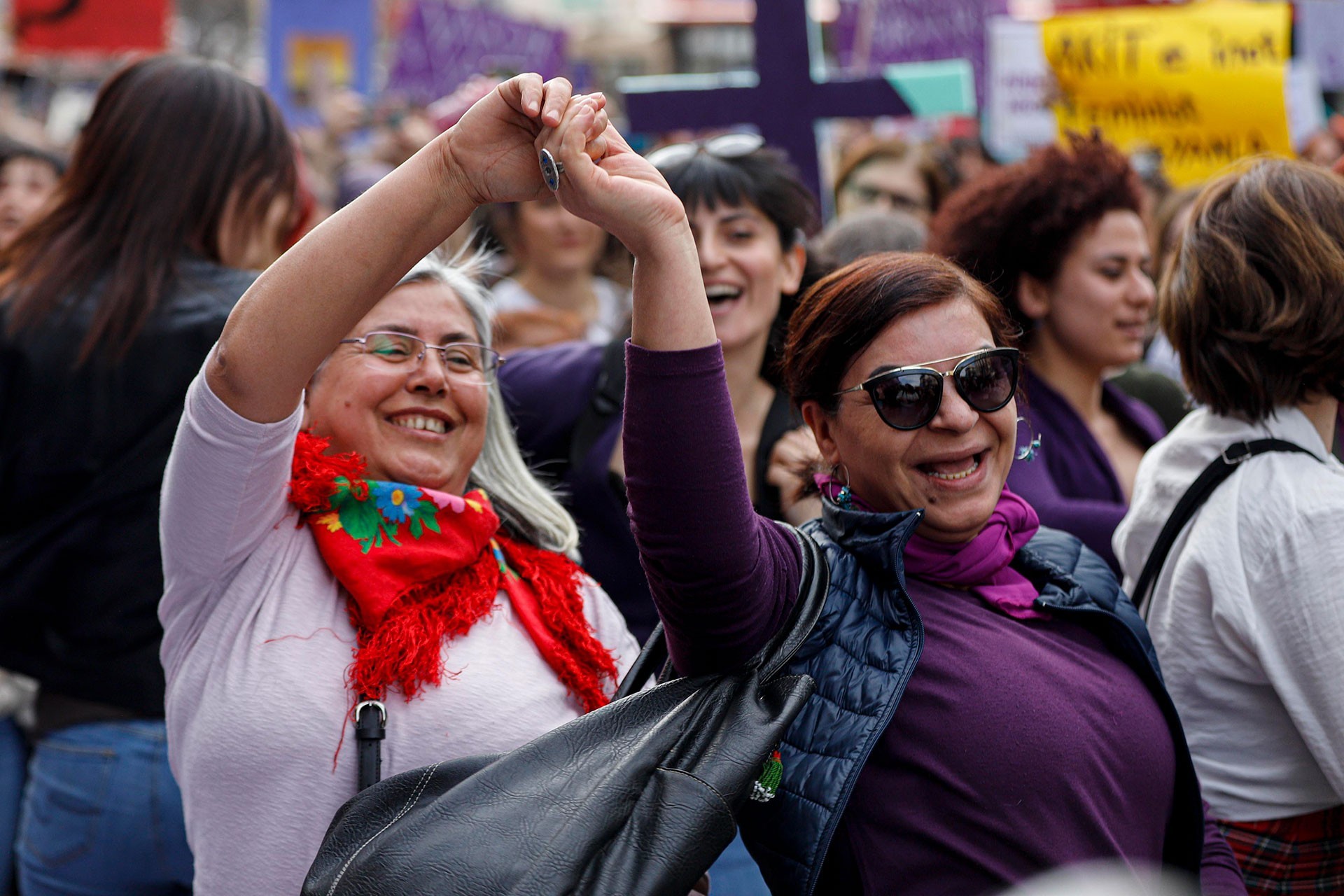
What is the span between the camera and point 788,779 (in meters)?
1.74

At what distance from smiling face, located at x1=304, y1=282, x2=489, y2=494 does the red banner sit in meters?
6.94

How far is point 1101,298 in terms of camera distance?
3.40m

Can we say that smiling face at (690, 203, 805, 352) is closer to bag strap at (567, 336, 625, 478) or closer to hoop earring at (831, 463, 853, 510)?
bag strap at (567, 336, 625, 478)

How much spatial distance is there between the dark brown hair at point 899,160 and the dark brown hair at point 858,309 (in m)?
3.88

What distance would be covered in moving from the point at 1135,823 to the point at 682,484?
2.71 ft

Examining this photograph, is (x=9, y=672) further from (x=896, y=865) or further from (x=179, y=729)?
(x=896, y=865)

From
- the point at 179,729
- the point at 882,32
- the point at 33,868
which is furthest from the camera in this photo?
the point at 882,32

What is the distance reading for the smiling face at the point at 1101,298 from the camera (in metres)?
3.39

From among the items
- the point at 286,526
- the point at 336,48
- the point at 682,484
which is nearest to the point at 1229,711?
the point at 682,484

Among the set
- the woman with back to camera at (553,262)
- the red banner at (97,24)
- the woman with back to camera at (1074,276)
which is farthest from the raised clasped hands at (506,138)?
the red banner at (97,24)

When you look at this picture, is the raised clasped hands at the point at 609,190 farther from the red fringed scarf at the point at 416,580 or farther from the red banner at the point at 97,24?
the red banner at the point at 97,24

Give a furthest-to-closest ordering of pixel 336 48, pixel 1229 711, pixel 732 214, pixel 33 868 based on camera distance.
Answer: pixel 336 48, pixel 732 214, pixel 33 868, pixel 1229 711

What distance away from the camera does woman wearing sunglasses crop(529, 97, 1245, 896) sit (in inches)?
64.6

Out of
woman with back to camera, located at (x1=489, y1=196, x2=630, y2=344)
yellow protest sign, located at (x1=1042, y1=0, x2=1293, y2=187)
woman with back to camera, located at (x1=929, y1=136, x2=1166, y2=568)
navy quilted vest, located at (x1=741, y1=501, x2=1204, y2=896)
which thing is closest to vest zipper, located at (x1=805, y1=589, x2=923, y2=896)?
navy quilted vest, located at (x1=741, y1=501, x2=1204, y2=896)
